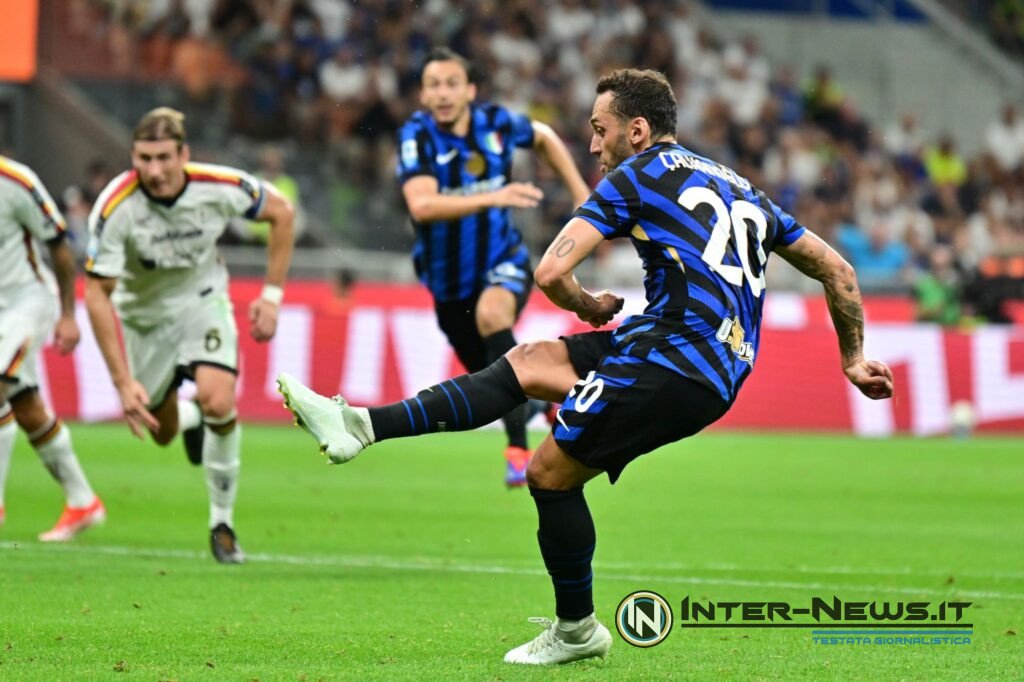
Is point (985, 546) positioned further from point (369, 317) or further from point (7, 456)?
point (369, 317)

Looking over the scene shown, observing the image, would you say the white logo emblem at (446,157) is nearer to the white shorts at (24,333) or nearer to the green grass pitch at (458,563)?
the green grass pitch at (458,563)

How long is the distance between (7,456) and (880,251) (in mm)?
16127

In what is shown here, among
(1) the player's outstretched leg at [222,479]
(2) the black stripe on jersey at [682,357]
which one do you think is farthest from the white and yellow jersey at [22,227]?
(2) the black stripe on jersey at [682,357]

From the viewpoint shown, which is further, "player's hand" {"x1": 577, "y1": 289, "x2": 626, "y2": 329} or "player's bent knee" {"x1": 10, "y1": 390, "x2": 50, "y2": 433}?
"player's bent knee" {"x1": 10, "y1": 390, "x2": 50, "y2": 433}

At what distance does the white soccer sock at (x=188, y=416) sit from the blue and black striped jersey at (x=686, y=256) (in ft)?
15.8

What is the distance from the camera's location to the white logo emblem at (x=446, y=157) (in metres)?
9.78

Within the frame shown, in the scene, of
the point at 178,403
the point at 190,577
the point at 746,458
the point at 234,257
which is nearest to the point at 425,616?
the point at 190,577

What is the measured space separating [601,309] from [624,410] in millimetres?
463

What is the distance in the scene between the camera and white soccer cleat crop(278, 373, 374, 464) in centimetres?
585

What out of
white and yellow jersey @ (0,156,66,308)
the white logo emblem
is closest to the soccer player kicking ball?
the white logo emblem

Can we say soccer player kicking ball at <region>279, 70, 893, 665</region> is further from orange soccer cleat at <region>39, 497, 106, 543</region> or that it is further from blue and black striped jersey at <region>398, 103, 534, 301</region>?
orange soccer cleat at <region>39, 497, 106, 543</region>

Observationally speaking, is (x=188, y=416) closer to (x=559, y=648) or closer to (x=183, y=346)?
(x=183, y=346)

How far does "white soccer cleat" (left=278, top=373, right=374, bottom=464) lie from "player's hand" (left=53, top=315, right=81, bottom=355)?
3.98m

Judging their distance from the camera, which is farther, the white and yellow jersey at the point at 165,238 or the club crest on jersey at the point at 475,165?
the club crest on jersey at the point at 475,165
